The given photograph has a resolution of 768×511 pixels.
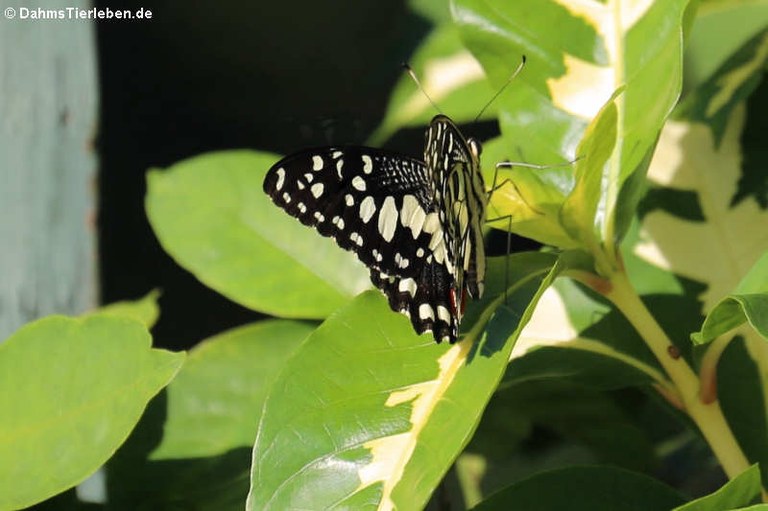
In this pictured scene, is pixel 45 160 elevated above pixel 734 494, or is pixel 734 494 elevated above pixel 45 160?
pixel 45 160

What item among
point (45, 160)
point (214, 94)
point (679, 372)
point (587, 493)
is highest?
point (214, 94)

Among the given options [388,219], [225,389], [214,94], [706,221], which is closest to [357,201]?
[388,219]

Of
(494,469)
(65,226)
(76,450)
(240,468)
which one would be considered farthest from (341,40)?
(76,450)

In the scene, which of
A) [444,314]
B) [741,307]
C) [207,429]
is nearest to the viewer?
[741,307]

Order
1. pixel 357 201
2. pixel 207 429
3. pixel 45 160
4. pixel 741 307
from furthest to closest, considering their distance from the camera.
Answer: pixel 45 160 → pixel 207 429 → pixel 357 201 → pixel 741 307

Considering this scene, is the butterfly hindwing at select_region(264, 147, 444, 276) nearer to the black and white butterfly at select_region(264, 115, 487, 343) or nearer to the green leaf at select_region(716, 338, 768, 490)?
the black and white butterfly at select_region(264, 115, 487, 343)

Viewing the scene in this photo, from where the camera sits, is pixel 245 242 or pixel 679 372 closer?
pixel 679 372

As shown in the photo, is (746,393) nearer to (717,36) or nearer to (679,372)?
(679,372)
